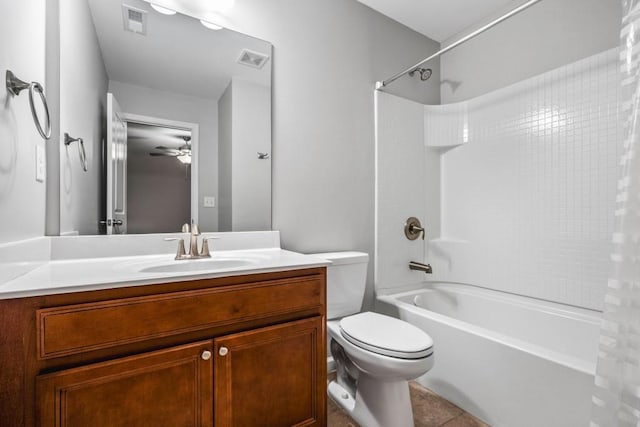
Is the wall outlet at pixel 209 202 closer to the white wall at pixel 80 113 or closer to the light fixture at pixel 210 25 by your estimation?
the white wall at pixel 80 113

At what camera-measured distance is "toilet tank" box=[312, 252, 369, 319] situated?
5.52ft

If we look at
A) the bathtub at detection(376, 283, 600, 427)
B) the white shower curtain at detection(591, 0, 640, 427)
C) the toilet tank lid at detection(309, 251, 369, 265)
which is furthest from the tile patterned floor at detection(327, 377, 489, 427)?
the toilet tank lid at detection(309, 251, 369, 265)

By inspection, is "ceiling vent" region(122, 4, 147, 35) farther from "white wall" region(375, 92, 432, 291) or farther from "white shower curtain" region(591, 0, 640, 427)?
"white shower curtain" region(591, 0, 640, 427)

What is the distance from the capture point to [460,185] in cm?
234

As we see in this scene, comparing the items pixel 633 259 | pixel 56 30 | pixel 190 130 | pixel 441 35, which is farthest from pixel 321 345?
pixel 441 35

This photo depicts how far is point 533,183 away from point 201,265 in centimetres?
200

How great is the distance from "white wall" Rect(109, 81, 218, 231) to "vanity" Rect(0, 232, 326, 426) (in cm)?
35

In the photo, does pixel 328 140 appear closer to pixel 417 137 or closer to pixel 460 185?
pixel 417 137

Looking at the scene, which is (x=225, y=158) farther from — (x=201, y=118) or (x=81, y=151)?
(x=81, y=151)

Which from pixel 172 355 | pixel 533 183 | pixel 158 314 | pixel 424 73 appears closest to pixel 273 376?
pixel 172 355

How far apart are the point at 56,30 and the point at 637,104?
1.99 meters

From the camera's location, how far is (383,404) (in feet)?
4.36

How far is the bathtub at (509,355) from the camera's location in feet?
3.87

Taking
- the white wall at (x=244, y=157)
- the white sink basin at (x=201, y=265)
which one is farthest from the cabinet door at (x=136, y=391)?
the white wall at (x=244, y=157)
